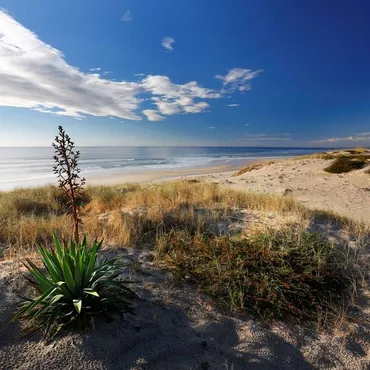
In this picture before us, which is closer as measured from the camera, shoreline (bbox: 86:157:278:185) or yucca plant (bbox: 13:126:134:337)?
yucca plant (bbox: 13:126:134:337)

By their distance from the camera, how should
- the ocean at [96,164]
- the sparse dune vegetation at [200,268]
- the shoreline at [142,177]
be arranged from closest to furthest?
the sparse dune vegetation at [200,268] < the shoreline at [142,177] < the ocean at [96,164]

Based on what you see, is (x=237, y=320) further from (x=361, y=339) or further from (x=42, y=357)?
(x=42, y=357)

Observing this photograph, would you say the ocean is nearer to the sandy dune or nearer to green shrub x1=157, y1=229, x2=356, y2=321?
the sandy dune

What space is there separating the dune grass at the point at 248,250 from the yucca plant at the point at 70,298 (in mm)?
1049

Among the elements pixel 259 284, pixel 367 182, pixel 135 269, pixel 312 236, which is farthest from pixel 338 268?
pixel 367 182

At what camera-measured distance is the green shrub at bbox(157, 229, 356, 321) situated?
3131mm

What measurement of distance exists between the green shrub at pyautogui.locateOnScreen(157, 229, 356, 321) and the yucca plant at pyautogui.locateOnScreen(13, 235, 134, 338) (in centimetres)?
128

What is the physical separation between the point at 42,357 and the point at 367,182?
16.6 m

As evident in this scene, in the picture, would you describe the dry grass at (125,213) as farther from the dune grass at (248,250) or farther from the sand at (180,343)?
the sand at (180,343)

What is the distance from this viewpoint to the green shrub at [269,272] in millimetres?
3131

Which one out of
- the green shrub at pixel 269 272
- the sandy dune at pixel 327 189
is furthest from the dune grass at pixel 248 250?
the sandy dune at pixel 327 189

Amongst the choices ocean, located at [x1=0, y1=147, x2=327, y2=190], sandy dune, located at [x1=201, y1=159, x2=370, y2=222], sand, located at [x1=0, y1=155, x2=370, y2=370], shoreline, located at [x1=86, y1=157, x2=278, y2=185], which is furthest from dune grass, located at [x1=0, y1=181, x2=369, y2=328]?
ocean, located at [x1=0, y1=147, x2=327, y2=190]

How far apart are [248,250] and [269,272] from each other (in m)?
0.50

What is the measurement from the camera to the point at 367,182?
14016 millimetres
